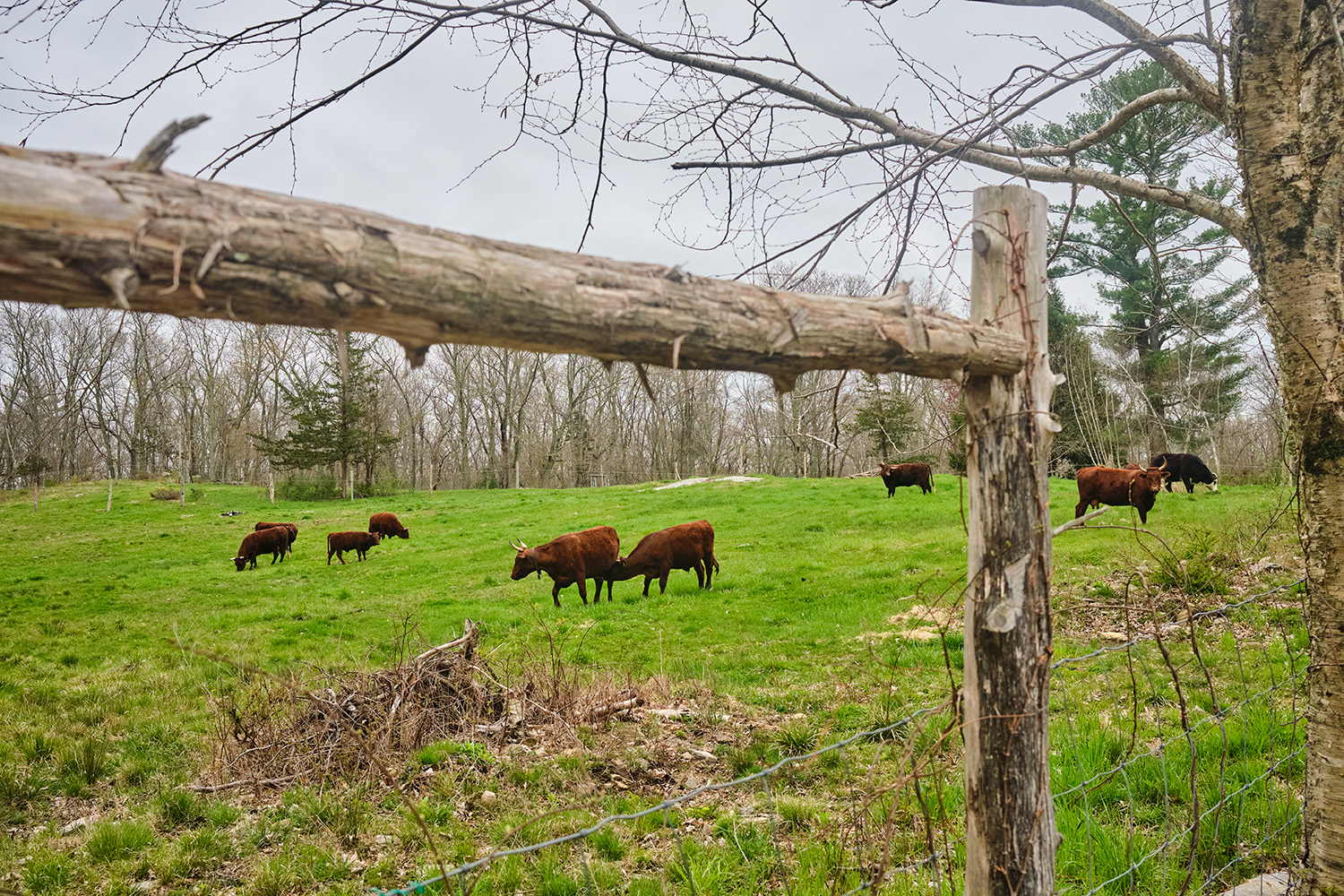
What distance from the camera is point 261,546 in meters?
18.8

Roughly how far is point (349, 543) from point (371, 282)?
19868mm

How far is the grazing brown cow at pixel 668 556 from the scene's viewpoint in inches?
504

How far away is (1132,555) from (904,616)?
14.7 feet

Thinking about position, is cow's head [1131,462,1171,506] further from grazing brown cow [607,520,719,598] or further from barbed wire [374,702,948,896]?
barbed wire [374,702,948,896]

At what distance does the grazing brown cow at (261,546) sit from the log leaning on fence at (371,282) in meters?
20.0

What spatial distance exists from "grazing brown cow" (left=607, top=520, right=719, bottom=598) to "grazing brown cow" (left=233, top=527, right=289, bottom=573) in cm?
1121

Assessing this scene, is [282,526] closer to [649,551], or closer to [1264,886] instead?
[649,551]

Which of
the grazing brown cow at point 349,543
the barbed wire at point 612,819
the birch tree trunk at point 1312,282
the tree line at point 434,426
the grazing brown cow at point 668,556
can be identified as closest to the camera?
the barbed wire at point 612,819

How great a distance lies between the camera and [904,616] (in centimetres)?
967

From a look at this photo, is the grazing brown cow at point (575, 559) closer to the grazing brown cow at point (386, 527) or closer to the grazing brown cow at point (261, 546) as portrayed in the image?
the grazing brown cow at point (261, 546)

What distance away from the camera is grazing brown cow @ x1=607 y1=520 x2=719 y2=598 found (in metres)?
12.8

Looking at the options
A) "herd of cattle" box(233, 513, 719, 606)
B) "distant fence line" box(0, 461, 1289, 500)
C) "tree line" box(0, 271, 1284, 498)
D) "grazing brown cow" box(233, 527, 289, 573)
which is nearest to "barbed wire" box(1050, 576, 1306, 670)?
"herd of cattle" box(233, 513, 719, 606)

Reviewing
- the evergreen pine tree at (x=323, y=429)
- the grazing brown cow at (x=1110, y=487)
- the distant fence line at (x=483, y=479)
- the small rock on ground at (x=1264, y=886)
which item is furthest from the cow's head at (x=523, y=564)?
the evergreen pine tree at (x=323, y=429)

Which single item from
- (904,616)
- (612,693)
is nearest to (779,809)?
(612,693)
